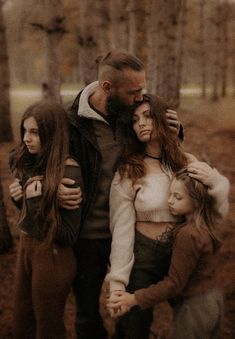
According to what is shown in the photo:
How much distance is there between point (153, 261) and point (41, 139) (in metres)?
1.09

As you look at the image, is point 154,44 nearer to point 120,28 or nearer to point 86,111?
point 120,28

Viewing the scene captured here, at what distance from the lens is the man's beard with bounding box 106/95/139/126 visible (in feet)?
9.57

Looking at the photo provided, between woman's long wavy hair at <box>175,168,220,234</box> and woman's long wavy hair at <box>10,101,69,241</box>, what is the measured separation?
0.77 metres

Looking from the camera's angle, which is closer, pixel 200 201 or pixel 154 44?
pixel 200 201

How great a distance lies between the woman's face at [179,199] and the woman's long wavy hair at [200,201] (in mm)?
23

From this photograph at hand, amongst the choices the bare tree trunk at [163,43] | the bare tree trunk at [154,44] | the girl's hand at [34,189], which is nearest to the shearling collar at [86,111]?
the girl's hand at [34,189]

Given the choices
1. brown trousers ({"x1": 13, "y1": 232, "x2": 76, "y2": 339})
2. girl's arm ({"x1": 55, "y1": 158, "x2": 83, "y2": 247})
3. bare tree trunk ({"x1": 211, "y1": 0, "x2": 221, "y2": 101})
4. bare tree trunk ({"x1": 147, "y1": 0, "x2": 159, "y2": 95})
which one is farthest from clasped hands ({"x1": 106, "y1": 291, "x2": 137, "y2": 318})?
bare tree trunk ({"x1": 211, "y1": 0, "x2": 221, "y2": 101})

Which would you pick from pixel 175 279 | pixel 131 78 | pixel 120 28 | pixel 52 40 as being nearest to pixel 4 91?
pixel 52 40

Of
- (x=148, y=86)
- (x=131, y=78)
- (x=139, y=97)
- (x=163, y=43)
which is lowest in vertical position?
(x=148, y=86)

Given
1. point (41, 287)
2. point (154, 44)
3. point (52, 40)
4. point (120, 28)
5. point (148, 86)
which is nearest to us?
point (41, 287)

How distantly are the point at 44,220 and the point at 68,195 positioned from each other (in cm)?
21

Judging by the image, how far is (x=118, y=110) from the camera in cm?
300

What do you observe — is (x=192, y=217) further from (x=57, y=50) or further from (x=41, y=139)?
(x=57, y=50)

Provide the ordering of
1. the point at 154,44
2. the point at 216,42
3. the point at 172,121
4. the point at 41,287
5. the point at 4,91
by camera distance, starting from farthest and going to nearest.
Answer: the point at 216,42, the point at 154,44, the point at 4,91, the point at 172,121, the point at 41,287
